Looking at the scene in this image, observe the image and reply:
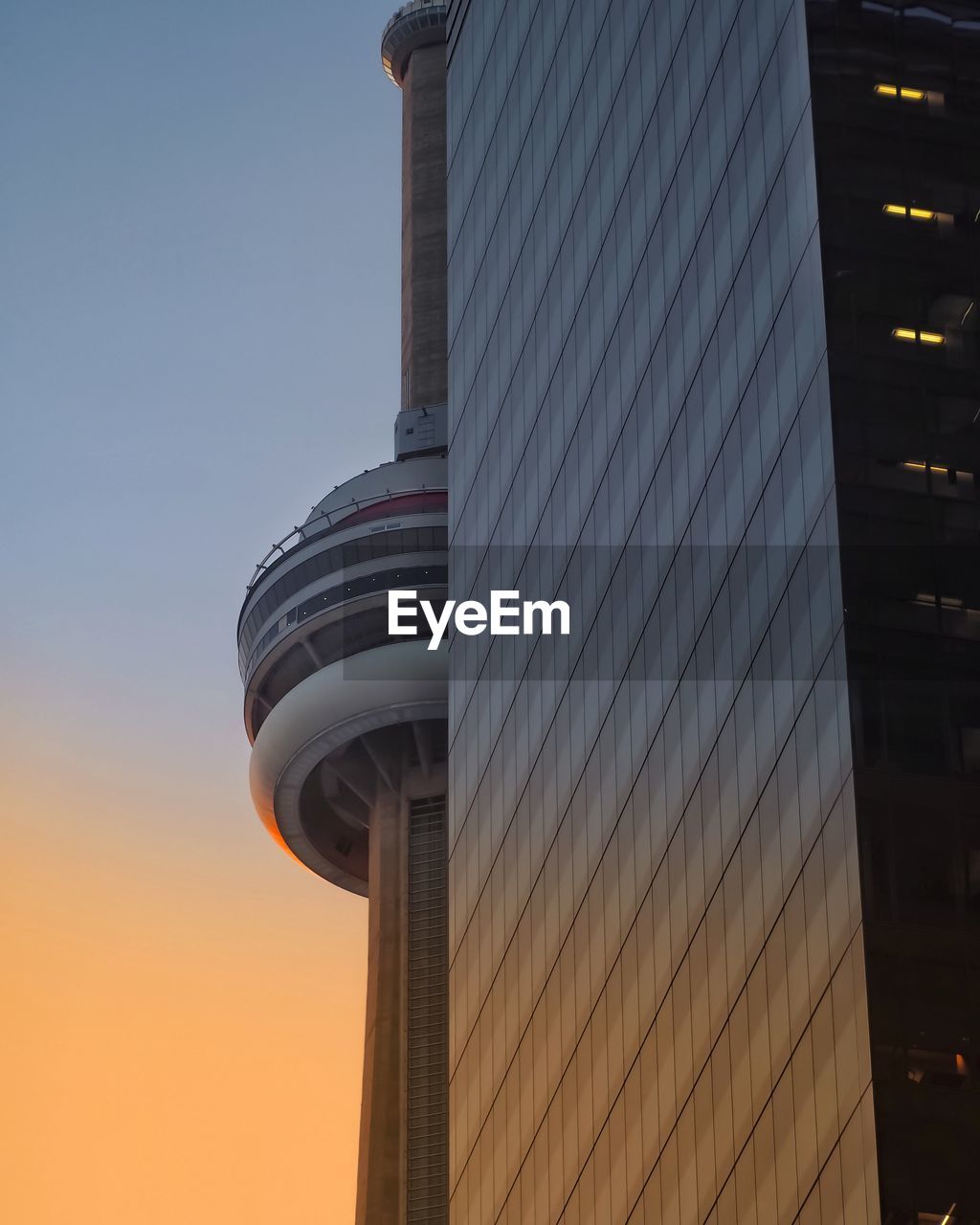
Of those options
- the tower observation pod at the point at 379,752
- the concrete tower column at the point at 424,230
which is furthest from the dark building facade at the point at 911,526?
the concrete tower column at the point at 424,230

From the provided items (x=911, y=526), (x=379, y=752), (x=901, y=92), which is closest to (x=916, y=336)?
(x=911, y=526)

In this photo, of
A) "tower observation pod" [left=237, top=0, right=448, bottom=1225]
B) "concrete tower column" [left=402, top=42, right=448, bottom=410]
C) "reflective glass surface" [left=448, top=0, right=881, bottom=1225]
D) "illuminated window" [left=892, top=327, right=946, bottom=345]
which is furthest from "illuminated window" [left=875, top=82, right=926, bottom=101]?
"concrete tower column" [left=402, top=42, right=448, bottom=410]

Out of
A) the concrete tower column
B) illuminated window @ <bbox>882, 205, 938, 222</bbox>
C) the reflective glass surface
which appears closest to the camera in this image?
the reflective glass surface

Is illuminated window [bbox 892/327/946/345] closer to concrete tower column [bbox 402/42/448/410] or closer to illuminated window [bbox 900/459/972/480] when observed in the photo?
illuminated window [bbox 900/459/972/480]

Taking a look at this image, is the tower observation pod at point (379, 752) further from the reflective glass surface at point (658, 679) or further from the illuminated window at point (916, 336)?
the illuminated window at point (916, 336)

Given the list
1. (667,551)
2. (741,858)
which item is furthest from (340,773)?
(741,858)

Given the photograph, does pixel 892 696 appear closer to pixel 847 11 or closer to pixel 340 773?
pixel 847 11
